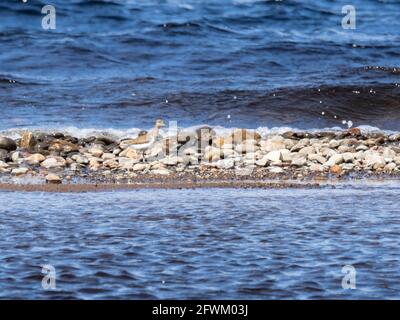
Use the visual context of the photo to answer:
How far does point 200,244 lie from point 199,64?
12451 mm

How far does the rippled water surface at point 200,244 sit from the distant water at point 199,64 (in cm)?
574

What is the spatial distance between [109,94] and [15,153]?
16.4ft

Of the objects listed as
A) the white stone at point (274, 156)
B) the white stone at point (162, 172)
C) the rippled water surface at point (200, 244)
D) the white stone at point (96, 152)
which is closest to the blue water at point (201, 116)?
the rippled water surface at point (200, 244)

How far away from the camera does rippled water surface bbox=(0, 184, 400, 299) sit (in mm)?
5355

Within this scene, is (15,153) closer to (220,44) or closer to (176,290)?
(176,290)

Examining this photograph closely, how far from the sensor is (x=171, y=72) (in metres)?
18.1

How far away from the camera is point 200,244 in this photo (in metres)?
6.53

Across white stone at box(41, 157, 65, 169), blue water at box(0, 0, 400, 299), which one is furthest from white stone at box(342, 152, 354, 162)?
white stone at box(41, 157, 65, 169)

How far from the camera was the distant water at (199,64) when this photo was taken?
50.2 ft

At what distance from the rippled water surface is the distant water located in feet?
18.8

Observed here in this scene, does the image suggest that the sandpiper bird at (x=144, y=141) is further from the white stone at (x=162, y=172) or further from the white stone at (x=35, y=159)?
the white stone at (x=35, y=159)
